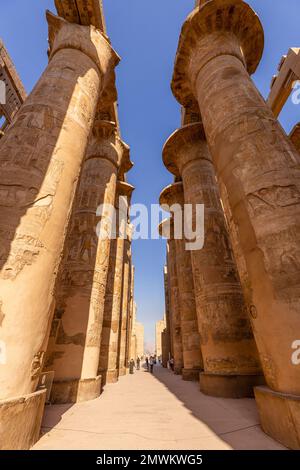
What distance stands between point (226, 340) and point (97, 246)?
4371 mm

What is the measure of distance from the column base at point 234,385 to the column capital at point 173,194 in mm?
8539

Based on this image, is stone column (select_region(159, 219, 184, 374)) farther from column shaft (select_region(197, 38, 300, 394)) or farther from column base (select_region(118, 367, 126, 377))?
column shaft (select_region(197, 38, 300, 394))

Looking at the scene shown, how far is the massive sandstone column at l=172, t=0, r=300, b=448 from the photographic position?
2684 millimetres

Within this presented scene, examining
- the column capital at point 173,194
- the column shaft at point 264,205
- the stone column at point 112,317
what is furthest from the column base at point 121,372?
the column shaft at point 264,205

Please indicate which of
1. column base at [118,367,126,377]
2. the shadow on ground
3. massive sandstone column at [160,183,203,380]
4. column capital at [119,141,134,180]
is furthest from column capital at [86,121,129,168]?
column base at [118,367,126,377]

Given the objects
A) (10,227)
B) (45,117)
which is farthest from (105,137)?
(10,227)

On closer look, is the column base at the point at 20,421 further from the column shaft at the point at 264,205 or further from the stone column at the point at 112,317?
the stone column at the point at 112,317

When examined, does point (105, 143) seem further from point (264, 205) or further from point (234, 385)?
point (234, 385)

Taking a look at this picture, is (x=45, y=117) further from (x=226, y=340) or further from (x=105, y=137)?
(x=226, y=340)

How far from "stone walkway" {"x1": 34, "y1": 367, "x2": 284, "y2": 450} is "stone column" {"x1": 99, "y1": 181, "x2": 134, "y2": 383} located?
145 inches

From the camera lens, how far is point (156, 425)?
326cm

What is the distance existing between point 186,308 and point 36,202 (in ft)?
27.2

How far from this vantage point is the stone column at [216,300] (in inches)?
210

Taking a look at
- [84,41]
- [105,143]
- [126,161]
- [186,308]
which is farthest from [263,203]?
[126,161]
